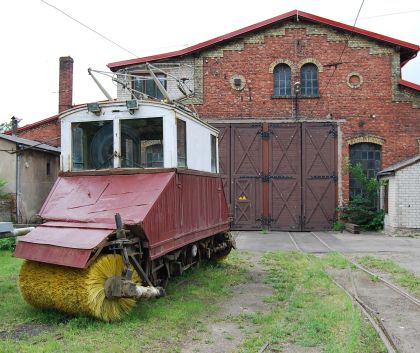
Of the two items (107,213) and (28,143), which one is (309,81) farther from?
(107,213)

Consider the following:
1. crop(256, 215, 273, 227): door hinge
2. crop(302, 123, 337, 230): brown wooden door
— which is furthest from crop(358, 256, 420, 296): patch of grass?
crop(256, 215, 273, 227): door hinge

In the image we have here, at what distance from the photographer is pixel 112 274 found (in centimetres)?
605

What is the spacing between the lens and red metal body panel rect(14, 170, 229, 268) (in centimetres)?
592

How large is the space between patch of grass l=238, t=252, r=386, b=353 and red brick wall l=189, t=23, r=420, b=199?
Result: 39.8ft

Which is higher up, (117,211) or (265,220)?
(117,211)

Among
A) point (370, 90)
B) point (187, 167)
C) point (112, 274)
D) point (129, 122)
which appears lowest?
point (112, 274)

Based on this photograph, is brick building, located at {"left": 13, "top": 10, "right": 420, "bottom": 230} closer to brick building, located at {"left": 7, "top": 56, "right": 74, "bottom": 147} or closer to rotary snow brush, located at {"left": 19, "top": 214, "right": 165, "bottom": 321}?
brick building, located at {"left": 7, "top": 56, "right": 74, "bottom": 147}

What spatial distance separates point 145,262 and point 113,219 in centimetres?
91

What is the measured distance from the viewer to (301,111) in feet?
68.6

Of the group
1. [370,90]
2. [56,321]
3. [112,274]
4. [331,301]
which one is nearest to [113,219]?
[112,274]

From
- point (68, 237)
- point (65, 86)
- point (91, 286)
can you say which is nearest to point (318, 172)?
point (65, 86)

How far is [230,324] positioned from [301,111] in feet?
51.4

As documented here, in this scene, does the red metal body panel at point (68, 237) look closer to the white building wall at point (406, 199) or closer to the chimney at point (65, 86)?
the white building wall at point (406, 199)

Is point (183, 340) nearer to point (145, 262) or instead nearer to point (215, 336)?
point (215, 336)
